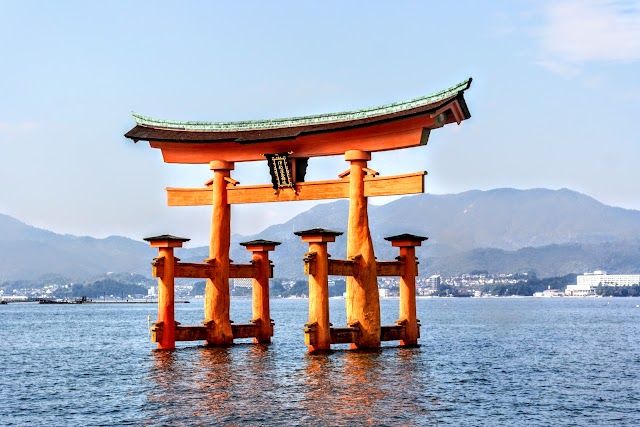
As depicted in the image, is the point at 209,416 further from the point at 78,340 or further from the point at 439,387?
the point at 78,340

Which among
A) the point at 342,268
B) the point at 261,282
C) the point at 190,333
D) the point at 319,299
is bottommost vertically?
the point at 190,333

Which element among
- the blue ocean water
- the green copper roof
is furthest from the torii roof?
the blue ocean water

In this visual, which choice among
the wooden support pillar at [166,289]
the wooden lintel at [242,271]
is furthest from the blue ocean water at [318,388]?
the wooden lintel at [242,271]

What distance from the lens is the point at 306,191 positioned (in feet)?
137

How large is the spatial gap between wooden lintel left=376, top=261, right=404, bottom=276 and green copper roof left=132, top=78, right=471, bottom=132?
240 inches

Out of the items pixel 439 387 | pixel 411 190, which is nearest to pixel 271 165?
pixel 411 190

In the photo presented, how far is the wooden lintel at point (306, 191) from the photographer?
125ft

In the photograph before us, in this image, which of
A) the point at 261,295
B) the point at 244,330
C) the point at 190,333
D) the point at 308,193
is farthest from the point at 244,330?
the point at 308,193

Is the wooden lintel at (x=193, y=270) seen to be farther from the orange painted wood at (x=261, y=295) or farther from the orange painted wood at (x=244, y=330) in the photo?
the orange painted wood at (x=244, y=330)

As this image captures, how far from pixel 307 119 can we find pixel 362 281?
7445 mm

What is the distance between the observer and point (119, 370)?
40.1 meters

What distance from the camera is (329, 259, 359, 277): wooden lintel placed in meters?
38.2

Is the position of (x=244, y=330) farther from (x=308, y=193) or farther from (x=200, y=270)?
(x=308, y=193)

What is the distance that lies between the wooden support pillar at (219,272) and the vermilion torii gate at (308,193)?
42 millimetres
